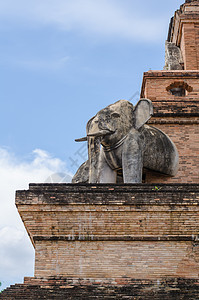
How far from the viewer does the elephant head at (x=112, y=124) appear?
13.7m

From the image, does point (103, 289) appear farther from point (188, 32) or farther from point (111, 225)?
point (188, 32)

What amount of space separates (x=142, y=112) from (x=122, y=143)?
912mm

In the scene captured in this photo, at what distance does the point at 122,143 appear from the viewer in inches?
544

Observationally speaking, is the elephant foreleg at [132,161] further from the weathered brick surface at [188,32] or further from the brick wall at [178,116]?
the weathered brick surface at [188,32]

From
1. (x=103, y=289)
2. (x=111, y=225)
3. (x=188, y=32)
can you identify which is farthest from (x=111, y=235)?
(x=188, y=32)

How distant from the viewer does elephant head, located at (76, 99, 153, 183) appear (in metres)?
13.7

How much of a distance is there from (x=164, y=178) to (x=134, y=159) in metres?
2.00

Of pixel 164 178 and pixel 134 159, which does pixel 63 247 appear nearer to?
pixel 134 159

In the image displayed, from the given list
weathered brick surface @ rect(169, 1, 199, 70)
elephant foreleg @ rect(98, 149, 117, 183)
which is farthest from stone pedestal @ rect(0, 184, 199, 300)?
weathered brick surface @ rect(169, 1, 199, 70)

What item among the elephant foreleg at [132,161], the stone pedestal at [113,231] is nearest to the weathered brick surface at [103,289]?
the stone pedestal at [113,231]

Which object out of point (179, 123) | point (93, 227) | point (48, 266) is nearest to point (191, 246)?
point (93, 227)

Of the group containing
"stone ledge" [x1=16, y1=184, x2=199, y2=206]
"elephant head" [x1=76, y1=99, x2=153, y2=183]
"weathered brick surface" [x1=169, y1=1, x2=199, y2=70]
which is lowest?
"stone ledge" [x1=16, y1=184, x2=199, y2=206]

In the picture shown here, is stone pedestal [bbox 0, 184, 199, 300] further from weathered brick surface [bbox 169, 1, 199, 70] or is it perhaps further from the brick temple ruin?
weathered brick surface [bbox 169, 1, 199, 70]

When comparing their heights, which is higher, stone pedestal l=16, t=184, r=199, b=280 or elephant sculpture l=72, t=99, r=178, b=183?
elephant sculpture l=72, t=99, r=178, b=183
